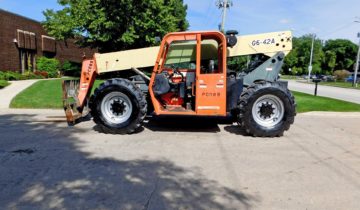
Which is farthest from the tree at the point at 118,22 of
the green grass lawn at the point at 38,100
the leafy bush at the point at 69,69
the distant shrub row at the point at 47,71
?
the green grass lawn at the point at 38,100

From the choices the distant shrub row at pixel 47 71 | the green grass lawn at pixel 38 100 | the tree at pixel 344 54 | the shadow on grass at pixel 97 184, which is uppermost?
the tree at pixel 344 54

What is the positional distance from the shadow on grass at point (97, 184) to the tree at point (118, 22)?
19.3m

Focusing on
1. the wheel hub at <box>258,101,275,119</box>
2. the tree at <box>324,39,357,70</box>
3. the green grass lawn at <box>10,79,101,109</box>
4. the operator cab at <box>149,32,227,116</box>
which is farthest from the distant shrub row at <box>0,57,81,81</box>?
the tree at <box>324,39,357,70</box>

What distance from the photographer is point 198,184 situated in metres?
4.68

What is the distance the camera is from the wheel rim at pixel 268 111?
7.73 metres

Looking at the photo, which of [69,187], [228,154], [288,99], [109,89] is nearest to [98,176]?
[69,187]

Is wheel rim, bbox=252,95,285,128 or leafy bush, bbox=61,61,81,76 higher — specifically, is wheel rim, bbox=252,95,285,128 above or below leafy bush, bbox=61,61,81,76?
below

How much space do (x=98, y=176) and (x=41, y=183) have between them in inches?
30.7

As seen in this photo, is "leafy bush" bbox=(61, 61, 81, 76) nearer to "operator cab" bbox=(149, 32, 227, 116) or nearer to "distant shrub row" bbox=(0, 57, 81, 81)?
"distant shrub row" bbox=(0, 57, 81, 81)

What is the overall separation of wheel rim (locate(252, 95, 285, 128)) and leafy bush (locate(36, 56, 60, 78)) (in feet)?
86.7

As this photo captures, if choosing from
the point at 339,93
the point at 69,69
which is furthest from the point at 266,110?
the point at 69,69

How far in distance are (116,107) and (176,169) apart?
3215 mm

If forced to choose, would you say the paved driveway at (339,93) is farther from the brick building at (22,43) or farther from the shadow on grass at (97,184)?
the brick building at (22,43)

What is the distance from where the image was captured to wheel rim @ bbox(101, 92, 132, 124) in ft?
26.0
